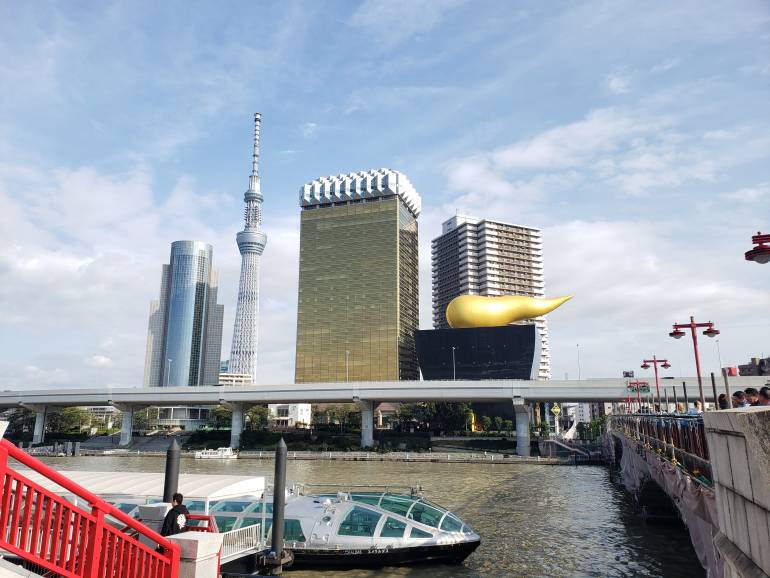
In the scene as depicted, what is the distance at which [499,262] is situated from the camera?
190 m

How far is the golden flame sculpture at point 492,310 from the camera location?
12119cm

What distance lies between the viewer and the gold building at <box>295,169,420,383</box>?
582 ft

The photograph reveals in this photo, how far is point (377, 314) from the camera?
179m

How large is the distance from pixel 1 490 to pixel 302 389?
85.7 metres

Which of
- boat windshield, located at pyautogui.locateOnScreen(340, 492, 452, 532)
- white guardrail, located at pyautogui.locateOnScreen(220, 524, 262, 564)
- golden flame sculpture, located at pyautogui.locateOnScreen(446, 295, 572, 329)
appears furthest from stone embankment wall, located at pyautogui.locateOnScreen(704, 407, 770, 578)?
golden flame sculpture, located at pyautogui.locateOnScreen(446, 295, 572, 329)

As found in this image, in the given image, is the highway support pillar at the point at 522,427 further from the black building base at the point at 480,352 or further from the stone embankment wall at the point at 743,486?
the stone embankment wall at the point at 743,486

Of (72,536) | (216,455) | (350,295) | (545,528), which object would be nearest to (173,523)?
(72,536)

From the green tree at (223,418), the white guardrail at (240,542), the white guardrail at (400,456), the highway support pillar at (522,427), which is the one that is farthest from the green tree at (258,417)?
the white guardrail at (240,542)

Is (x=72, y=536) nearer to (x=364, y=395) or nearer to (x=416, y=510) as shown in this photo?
(x=416, y=510)

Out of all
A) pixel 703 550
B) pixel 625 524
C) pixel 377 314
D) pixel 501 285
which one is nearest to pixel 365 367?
pixel 377 314

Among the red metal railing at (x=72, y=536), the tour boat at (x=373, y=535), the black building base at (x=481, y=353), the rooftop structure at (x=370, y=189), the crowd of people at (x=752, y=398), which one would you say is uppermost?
the rooftop structure at (x=370, y=189)

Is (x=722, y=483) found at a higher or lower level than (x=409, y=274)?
lower

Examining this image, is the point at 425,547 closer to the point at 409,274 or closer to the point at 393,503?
the point at 393,503

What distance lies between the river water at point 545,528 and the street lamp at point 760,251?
49.1 feet
